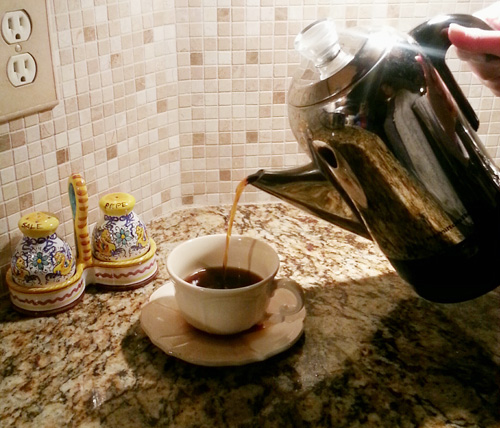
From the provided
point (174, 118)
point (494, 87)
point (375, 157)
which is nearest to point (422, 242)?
point (375, 157)

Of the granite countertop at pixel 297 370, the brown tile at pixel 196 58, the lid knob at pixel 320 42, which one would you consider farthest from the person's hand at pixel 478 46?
the brown tile at pixel 196 58

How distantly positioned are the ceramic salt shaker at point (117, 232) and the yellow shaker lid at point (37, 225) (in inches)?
3.6

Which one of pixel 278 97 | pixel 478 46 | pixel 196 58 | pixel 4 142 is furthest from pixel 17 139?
pixel 478 46

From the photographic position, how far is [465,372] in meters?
0.82

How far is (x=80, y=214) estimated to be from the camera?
93 centimetres

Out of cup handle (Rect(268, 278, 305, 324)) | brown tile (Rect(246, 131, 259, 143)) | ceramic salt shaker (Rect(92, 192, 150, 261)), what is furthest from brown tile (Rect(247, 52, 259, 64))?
cup handle (Rect(268, 278, 305, 324))

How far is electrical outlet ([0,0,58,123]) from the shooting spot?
2.79 ft

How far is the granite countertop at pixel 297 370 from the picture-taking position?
75cm

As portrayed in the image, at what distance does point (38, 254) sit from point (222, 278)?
245 millimetres

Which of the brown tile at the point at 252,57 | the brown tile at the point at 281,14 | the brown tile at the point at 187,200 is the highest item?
the brown tile at the point at 281,14

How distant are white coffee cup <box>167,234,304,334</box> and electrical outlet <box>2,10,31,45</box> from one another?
0.34 metres

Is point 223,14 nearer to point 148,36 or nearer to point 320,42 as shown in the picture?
point 148,36

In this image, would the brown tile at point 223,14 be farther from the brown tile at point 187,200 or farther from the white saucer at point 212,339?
the white saucer at point 212,339

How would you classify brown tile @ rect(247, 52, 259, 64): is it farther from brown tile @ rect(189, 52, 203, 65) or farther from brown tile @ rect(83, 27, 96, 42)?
brown tile @ rect(83, 27, 96, 42)
